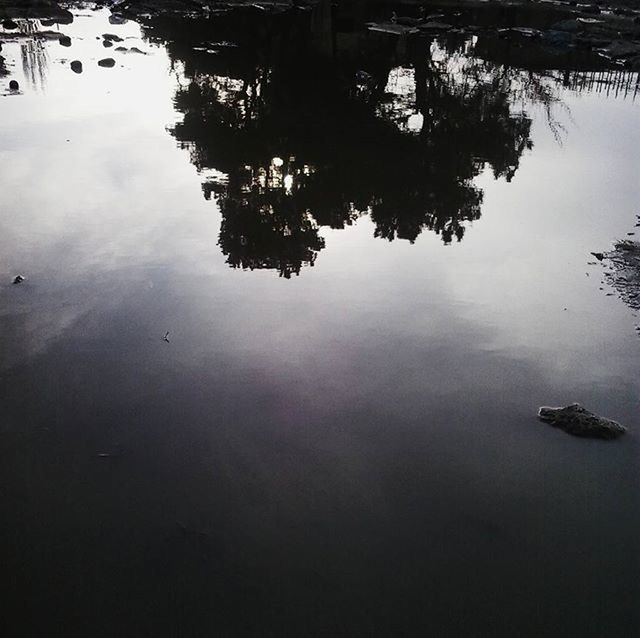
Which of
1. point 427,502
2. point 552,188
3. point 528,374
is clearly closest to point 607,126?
point 552,188

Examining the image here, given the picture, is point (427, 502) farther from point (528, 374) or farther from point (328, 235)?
point (328, 235)

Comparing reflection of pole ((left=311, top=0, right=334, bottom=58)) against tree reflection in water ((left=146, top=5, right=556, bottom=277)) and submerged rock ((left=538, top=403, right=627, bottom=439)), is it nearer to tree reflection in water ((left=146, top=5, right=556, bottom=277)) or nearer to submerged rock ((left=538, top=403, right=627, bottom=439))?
tree reflection in water ((left=146, top=5, right=556, bottom=277))

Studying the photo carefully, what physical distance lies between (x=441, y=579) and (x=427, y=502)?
2.18ft

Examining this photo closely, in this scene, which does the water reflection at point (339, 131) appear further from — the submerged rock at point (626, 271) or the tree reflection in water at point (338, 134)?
the submerged rock at point (626, 271)

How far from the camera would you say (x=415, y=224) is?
Result: 31.3 feet

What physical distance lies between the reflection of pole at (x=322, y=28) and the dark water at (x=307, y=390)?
1230cm

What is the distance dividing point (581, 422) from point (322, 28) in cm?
2582

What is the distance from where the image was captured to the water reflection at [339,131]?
959 cm

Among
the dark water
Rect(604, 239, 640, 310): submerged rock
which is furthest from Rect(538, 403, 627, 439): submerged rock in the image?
Rect(604, 239, 640, 310): submerged rock

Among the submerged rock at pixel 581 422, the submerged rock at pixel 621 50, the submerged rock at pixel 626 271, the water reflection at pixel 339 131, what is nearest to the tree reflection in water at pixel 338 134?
the water reflection at pixel 339 131

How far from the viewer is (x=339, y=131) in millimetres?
13875

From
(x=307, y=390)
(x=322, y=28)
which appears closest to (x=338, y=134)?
(x=307, y=390)

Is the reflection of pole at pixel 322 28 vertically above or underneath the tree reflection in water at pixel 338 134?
above

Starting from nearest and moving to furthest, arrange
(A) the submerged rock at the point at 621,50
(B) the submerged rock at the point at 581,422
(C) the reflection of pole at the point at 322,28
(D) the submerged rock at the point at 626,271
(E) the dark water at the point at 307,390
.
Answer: (E) the dark water at the point at 307,390
(B) the submerged rock at the point at 581,422
(D) the submerged rock at the point at 626,271
(C) the reflection of pole at the point at 322,28
(A) the submerged rock at the point at 621,50
